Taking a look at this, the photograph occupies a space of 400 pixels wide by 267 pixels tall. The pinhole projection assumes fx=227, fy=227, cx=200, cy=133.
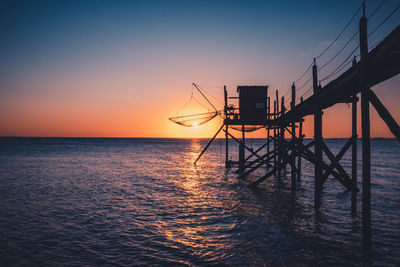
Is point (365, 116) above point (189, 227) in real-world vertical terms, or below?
above

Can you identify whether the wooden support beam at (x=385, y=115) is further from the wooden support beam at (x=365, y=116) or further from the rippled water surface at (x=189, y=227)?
the rippled water surface at (x=189, y=227)

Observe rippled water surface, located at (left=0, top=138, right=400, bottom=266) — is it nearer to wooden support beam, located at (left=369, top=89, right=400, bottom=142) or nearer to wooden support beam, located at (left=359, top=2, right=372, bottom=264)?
wooden support beam, located at (left=359, top=2, right=372, bottom=264)

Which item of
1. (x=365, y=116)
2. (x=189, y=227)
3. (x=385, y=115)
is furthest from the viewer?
(x=189, y=227)

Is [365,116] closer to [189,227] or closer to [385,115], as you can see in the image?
[385,115]

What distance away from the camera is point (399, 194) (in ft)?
49.1

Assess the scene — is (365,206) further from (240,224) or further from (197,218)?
(197,218)

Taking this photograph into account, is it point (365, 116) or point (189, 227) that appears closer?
point (365, 116)

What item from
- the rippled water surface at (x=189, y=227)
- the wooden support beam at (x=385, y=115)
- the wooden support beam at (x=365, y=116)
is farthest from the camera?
the rippled water surface at (x=189, y=227)

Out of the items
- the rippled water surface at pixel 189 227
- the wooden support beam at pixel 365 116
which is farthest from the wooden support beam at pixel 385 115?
the rippled water surface at pixel 189 227

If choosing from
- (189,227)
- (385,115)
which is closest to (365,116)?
(385,115)

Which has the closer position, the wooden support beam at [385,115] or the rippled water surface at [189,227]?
the wooden support beam at [385,115]

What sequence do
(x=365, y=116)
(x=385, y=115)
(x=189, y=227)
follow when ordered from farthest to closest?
(x=189, y=227) < (x=365, y=116) < (x=385, y=115)

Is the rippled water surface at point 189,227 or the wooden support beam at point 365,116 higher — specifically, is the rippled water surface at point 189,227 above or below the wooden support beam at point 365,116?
below

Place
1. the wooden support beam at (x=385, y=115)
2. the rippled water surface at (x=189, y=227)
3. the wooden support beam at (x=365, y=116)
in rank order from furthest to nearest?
1. the rippled water surface at (x=189, y=227)
2. the wooden support beam at (x=365, y=116)
3. the wooden support beam at (x=385, y=115)
